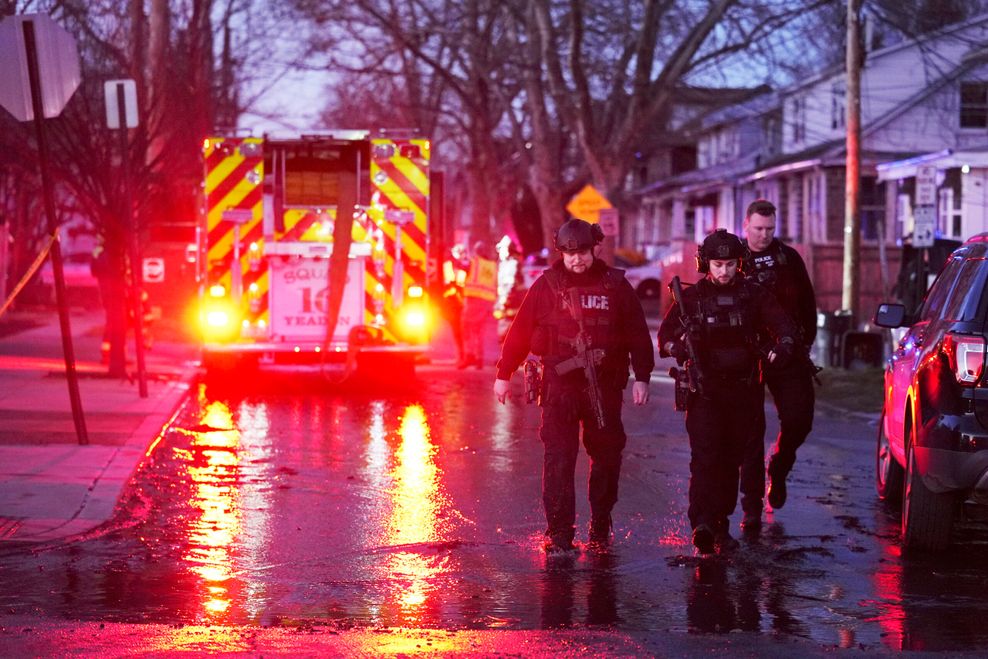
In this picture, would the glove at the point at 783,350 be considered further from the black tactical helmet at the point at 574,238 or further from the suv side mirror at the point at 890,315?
the suv side mirror at the point at 890,315

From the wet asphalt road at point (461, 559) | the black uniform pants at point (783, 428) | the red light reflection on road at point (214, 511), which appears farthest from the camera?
the black uniform pants at point (783, 428)

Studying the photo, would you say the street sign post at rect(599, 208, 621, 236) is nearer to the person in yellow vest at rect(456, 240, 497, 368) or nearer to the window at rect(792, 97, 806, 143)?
the person in yellow vest at rect(456, 240, 497, 368)

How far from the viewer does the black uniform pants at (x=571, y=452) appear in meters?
8.35

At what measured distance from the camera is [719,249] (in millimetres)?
8391

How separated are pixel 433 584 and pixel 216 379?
11.5 meters

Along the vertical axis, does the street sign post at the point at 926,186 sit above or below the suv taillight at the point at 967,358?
above

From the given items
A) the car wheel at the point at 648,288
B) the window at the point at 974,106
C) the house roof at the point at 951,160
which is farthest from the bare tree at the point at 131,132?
the car wheel at the point at 648,288

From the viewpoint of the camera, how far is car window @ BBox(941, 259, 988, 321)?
7.95m

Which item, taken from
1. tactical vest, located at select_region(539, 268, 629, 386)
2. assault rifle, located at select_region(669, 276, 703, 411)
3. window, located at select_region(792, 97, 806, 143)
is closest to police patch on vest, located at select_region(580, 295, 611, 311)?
tactical vest, located at select_region(539, 268, 629, 386)

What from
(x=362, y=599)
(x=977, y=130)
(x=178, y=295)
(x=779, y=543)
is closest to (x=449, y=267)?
(x=178, y=295)

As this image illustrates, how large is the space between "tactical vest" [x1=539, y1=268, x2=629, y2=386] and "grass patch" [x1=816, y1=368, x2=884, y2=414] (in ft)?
26.5

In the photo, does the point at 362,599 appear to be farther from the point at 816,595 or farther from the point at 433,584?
the point at 816,595

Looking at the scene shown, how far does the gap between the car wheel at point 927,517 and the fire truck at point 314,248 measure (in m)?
10.2

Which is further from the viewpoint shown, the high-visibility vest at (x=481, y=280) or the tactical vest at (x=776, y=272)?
the high-visibility vest at (x=481, y=280)
